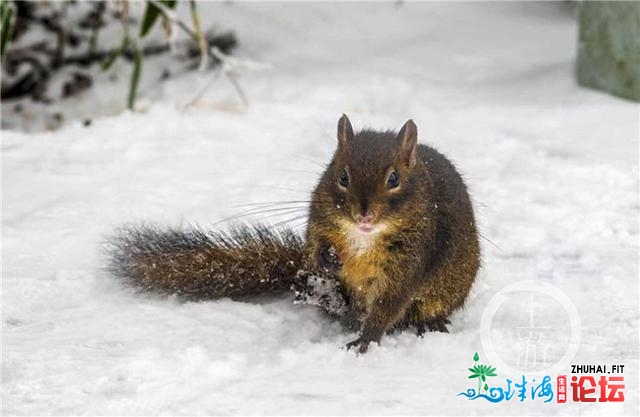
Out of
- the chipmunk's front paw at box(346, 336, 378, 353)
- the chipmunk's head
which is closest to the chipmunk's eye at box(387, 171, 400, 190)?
the chipmunk's head

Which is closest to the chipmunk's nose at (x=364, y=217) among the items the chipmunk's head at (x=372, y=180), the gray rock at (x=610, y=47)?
the chipmunk's head at (x=372, y=180)

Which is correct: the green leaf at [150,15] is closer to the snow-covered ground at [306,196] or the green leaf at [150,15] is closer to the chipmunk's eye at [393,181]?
the snow-covered ground at [306,196]

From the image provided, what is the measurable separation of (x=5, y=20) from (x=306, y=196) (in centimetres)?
171

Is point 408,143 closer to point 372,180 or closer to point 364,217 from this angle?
point 372,180

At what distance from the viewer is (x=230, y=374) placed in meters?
2.67

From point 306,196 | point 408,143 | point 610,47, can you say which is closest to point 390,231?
point 408,143

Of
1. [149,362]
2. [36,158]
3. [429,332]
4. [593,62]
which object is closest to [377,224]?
[429,332]

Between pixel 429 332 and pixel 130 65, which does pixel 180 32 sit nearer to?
pixel 130 65

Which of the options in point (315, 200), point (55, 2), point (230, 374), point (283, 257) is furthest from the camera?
point (55, 2)

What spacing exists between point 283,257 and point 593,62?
2.68 meters

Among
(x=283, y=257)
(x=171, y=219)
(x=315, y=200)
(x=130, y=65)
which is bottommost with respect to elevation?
(x=130, y=65)

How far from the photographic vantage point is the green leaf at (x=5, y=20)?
472 cm

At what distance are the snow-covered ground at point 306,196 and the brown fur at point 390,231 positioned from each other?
0.12 m

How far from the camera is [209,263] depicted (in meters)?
3.16
